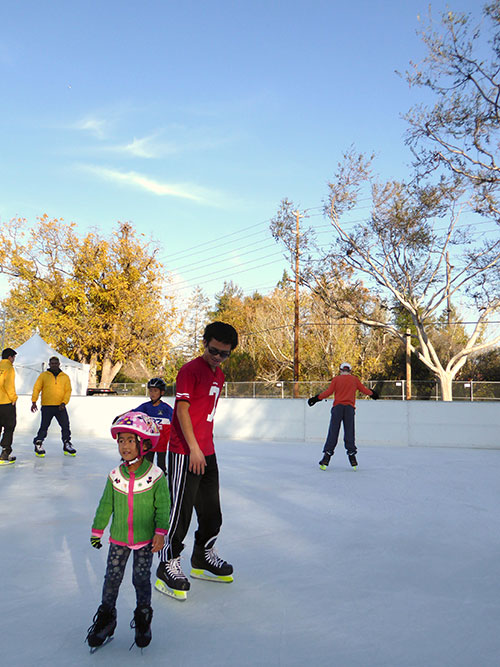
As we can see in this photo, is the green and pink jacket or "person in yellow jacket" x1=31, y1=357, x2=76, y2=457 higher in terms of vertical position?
"person in yellow jacket" x1=31, y1=357, x2=76, y2=457

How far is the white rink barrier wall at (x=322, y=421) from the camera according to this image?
38.4 ft

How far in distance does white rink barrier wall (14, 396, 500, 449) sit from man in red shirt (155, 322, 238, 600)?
28.1 ft

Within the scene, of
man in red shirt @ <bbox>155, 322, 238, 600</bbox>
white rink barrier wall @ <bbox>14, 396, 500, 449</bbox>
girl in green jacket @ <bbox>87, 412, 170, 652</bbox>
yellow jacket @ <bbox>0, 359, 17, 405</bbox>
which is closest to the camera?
girl in green jacket @ <bbox>87, 412, 170, 652</bbox>

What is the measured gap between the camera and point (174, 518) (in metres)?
3.37

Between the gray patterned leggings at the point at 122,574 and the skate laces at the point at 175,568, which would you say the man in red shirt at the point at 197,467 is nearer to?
the skate laces at the point at 175,568

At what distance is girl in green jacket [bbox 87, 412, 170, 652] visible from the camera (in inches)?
102

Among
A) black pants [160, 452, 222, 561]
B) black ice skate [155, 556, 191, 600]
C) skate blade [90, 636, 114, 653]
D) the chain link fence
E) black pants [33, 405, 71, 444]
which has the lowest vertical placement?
skate blade [90, 636, 114, 653]

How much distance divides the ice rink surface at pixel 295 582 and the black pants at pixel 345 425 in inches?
48.3

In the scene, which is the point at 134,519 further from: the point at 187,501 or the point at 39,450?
the point at 39,450

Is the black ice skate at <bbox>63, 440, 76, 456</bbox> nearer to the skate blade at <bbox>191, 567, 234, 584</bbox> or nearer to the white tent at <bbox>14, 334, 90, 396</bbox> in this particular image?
the skate blade at <bbox>191, 567, 234, 584</bbox>

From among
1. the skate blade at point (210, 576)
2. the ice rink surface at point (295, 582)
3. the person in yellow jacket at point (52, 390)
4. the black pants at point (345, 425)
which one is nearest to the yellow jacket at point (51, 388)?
the person in yellow jacket at point (52, 390)

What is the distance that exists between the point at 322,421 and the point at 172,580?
9601mm

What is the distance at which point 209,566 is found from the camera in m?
3.49

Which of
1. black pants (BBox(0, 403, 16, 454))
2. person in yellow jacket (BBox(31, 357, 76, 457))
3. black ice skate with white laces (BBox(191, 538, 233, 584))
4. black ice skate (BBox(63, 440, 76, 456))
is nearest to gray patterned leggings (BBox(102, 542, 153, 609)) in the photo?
black ice skate with white laces (BBox(191, 538, 233, 584))
